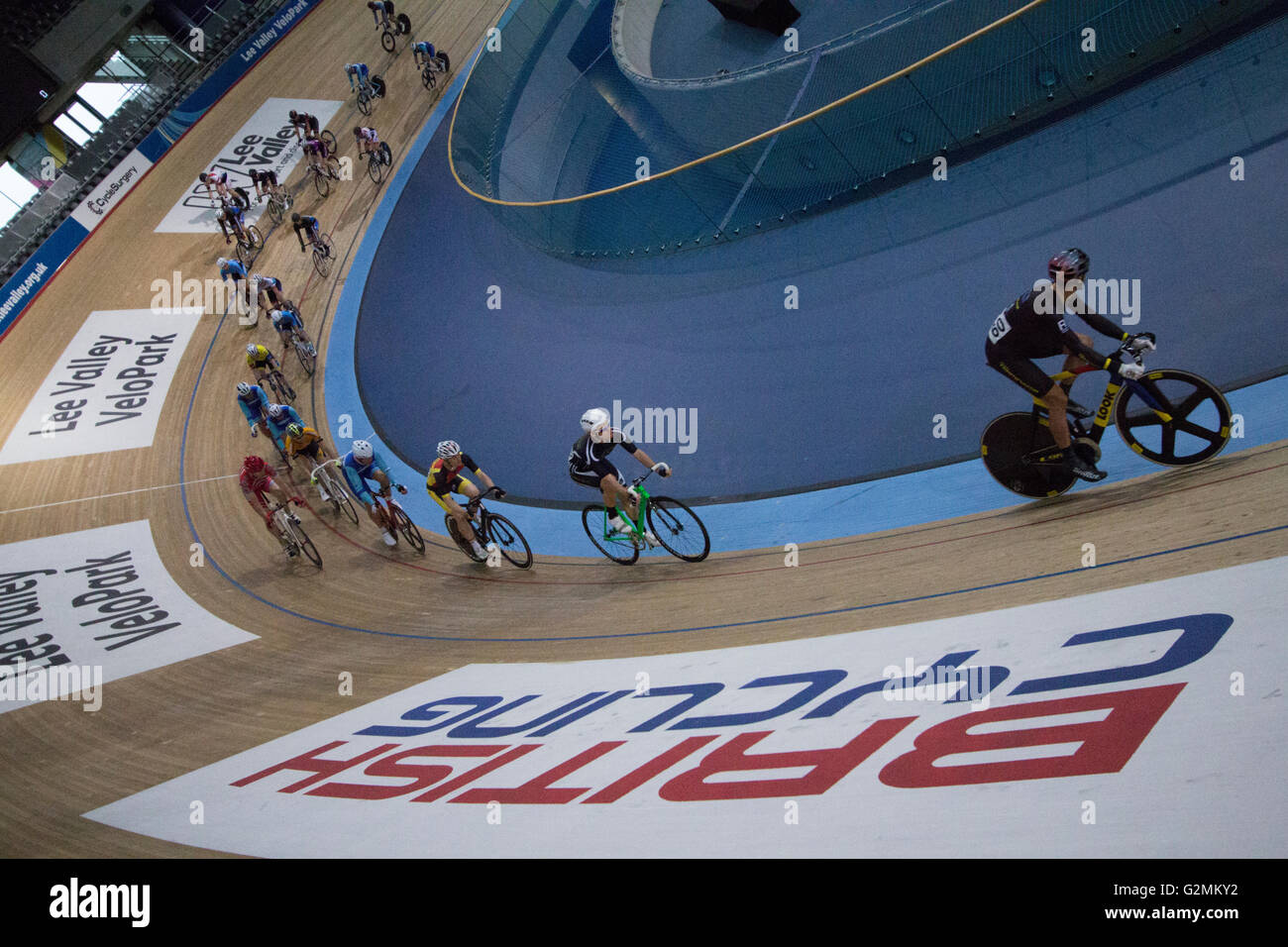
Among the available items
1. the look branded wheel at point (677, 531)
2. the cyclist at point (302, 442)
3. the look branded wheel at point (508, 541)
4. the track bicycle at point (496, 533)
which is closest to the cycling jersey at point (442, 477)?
the track bicycle at point (496, 533)

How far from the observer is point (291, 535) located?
824cm

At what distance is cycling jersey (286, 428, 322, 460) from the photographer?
343 inches

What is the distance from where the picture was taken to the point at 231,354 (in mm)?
13023

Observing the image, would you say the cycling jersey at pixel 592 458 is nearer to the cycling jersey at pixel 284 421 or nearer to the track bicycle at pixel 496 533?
the track bicycle at pixel 496 533

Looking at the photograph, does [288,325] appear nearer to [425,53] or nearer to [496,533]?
[496,533]

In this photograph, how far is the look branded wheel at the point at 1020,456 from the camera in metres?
4.46

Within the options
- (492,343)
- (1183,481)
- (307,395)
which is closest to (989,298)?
(1183,481)

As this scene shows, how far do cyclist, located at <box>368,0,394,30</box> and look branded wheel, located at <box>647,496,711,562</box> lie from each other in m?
17.4

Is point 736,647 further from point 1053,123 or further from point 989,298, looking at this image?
point 1053,123

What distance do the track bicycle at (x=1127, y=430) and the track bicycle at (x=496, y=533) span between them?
3760 mm

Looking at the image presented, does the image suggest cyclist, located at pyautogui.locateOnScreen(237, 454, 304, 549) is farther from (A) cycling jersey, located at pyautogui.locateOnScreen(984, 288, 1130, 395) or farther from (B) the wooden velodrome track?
(A) cycling jersey, located at pyautogui.locateOnScreen(984, 288, 1130, 395)

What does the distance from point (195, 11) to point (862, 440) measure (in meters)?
25.1

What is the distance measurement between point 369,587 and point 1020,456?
5.72 m

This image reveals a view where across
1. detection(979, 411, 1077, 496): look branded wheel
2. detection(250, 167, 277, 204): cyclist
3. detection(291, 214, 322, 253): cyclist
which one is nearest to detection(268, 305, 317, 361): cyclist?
detection(291, 214, 322, 253): cyclist
